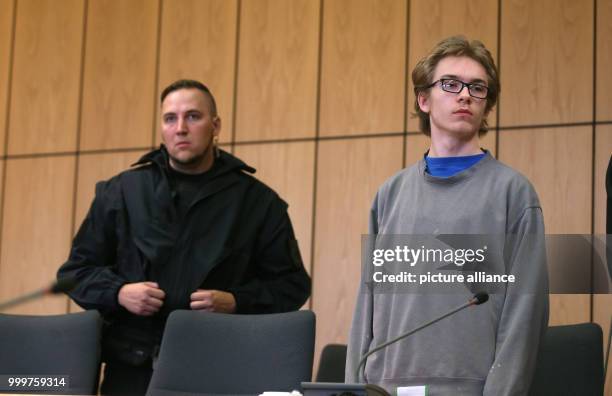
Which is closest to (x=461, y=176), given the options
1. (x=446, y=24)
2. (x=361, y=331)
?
(x=361, y=331)

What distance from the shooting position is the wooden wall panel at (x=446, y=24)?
492cm

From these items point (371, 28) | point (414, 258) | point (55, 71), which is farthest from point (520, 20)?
point (55, 71)

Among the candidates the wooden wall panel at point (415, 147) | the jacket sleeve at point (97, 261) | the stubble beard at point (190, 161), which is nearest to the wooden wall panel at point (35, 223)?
the jacket sleeve at point (97, 261)

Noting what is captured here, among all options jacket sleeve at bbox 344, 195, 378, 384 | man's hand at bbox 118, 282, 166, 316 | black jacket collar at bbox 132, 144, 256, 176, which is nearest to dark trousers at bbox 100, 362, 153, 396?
man's hand at bbox 118, 282, 166, 316

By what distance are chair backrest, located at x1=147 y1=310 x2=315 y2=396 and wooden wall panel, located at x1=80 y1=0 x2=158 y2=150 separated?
270 centimetres

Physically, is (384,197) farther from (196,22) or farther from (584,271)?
(196,22)

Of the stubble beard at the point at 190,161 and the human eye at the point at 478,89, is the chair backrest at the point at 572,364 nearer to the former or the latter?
the human eye at the point at 478,89

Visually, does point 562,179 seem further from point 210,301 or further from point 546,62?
point 210,301

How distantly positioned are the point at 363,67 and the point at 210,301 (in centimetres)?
211

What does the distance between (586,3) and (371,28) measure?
118cm

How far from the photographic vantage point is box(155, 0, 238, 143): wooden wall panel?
560 cm

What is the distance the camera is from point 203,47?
5707 millimetres

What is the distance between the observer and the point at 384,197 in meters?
2.86

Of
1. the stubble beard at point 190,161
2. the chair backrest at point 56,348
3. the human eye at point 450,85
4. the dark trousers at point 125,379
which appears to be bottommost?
the dark trousers at point 125,379
